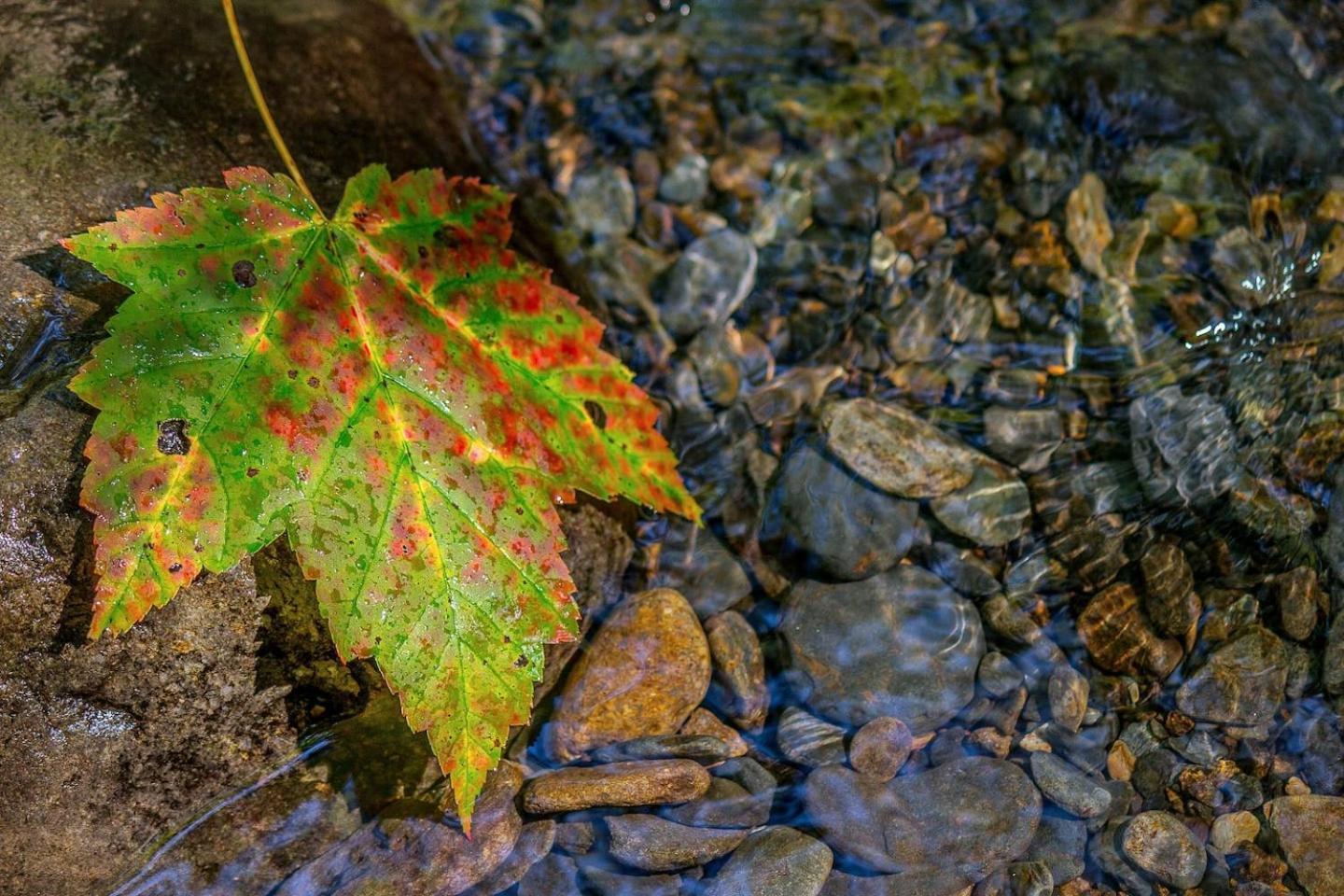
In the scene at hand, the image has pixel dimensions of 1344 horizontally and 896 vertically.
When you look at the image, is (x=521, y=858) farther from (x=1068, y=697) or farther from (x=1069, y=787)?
(x=1068, y=697)

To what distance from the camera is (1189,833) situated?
2.49 meters

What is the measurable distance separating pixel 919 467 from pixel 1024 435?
1.40 feet

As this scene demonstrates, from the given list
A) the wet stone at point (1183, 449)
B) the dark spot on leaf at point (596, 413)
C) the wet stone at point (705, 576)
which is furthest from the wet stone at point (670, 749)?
the wet stone at point (1183, 449)

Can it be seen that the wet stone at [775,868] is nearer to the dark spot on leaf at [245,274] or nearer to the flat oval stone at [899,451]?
the flat oval stone at [899,451]

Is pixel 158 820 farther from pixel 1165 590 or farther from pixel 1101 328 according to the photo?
pixel 1101 328

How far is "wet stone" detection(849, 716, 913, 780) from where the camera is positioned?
263cm

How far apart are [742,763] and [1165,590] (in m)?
1.38

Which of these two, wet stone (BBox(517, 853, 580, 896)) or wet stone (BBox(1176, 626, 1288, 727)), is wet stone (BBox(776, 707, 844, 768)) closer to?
wet stone (BBox(517, 853, 580, 896))

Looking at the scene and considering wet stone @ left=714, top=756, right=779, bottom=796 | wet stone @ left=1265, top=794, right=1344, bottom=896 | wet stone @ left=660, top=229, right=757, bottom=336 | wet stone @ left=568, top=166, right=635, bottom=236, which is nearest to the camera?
wet stone @ left=1265, top=794, right=1344, bottom=896

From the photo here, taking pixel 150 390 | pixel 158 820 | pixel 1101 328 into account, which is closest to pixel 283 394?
pixel 150 390

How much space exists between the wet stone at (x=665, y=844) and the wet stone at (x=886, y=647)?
49cm

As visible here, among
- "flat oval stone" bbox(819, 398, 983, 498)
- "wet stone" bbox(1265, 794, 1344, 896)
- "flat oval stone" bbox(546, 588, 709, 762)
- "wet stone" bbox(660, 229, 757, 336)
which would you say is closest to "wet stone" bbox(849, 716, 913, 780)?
"flat oval stone" bbox(546, 588, 709, 762)

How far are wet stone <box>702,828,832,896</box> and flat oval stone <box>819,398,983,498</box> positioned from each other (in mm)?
1109

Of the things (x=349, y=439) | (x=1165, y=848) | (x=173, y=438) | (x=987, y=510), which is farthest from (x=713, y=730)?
(x=173, y=438)
